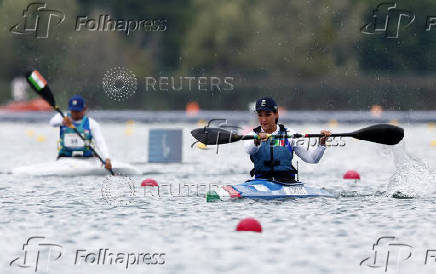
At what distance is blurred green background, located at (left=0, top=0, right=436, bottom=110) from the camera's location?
45.8 meters

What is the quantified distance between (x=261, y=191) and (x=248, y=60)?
144 feet

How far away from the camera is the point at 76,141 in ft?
59.7

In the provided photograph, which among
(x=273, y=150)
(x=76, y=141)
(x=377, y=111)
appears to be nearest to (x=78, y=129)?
(x=76, y=141)

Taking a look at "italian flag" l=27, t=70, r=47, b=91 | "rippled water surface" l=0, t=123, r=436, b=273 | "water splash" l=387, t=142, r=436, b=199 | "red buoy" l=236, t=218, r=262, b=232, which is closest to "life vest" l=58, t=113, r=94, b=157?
"rippled water surface" l=0, t=123, r=436, b=273

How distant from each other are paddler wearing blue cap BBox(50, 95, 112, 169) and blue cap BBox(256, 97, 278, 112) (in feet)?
14.6

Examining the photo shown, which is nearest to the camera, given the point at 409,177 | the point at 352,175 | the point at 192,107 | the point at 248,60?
the point at 409,177

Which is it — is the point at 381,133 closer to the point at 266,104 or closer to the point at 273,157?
the point at 273,157

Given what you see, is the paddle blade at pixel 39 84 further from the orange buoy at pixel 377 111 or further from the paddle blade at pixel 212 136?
the orange buoy at pixel 377 111

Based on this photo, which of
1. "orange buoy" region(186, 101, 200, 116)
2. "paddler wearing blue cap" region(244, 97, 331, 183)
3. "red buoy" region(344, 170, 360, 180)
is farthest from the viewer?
"orange buoy" region(186, 101, 200, 116)

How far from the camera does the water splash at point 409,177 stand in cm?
1552

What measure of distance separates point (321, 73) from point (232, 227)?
133ft

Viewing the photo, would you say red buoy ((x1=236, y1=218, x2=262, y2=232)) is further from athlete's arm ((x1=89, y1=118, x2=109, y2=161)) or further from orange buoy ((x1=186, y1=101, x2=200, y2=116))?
orange buoy ((x1=186, y1=101, x2=200, y2=116))

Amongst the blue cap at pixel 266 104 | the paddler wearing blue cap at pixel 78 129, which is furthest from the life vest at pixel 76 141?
the blue cap at pixel 266 104

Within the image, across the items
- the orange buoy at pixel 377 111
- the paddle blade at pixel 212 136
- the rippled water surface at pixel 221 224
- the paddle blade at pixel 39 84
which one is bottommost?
the rippled water surface at pixel 221 224
